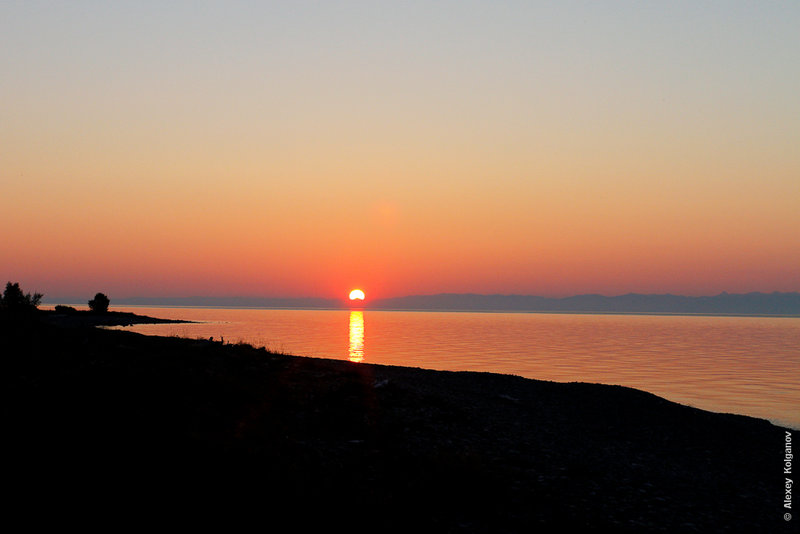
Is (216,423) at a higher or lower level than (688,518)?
higher

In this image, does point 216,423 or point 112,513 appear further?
point 216,423

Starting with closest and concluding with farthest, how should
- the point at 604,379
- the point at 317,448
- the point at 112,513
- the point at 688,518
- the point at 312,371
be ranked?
the point at 112,513, the point at 688,518, the point at 317,448, the point at 312,371, the point at 604,379

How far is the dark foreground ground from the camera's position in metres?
9.68

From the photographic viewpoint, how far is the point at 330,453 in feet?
44.5

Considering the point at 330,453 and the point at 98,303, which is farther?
the point at 98,303

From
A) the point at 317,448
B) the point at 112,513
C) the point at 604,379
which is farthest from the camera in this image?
the point at 604,379

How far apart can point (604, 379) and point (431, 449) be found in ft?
108

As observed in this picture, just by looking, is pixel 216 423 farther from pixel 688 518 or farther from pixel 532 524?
pixel 688 518

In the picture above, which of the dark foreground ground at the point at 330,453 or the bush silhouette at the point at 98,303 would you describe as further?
the bush silhouette at the point at 98,303

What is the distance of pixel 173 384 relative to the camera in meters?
17.7

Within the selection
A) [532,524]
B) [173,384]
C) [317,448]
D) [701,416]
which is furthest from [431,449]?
[701,416]

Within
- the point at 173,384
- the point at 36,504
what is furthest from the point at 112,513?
the point at 173,384

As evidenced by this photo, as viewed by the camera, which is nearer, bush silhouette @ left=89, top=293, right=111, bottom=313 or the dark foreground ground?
the dark foreground ground

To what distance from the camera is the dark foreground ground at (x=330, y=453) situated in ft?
31.8
